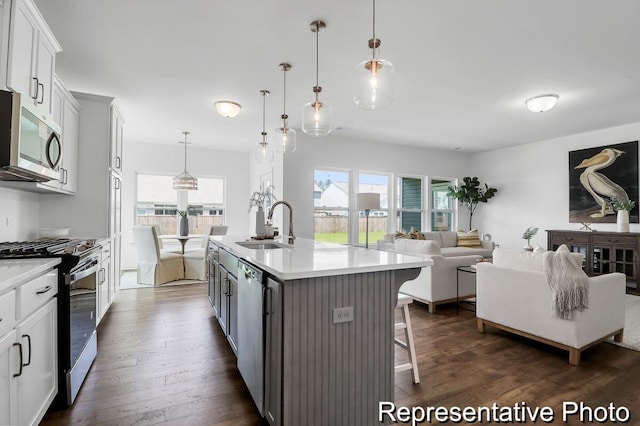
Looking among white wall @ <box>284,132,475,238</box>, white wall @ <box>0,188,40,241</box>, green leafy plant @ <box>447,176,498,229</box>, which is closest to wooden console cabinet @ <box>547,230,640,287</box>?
green leafy plant @ <box>447,176,498,229</box>

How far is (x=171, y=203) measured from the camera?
23.9 feet

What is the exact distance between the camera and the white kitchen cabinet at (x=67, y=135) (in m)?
2.95

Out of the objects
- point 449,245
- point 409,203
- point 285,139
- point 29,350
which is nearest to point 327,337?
point 29,350

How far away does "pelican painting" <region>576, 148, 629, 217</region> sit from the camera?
5426 mm

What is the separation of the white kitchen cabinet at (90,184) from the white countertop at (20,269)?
198 cm

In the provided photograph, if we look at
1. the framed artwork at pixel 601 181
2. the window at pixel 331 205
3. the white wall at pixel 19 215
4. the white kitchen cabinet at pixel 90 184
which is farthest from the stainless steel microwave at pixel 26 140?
the framed artwork at pixel 601 181

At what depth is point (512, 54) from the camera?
3.06 meters

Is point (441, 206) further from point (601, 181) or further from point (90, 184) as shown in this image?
point (90, 184)

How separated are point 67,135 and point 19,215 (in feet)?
2.88

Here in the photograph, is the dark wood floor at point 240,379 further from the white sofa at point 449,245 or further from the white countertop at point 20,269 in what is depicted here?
the white sofa at point 449,245

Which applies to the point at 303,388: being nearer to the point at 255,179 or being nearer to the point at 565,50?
the point at 565,50

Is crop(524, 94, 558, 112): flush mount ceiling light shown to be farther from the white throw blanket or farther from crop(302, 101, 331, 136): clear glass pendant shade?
crop(302, 101, 331, 136): clear glass pendant shade

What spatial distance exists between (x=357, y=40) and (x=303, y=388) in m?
2.64

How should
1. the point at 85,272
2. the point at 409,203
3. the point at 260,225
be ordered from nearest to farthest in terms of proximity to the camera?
the point at 85,272 → the point at 260,225 → the point at 409,203
